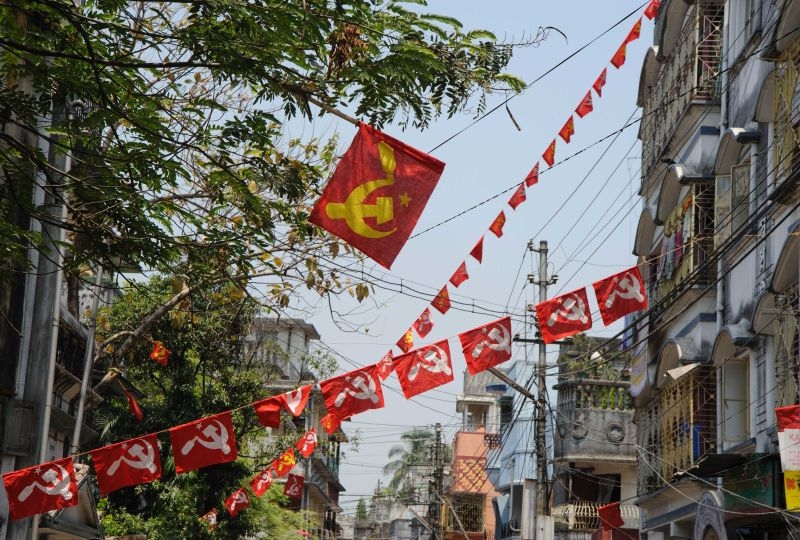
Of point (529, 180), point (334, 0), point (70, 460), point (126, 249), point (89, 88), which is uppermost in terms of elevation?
point (529, 180)

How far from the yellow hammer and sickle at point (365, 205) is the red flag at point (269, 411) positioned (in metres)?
7.68

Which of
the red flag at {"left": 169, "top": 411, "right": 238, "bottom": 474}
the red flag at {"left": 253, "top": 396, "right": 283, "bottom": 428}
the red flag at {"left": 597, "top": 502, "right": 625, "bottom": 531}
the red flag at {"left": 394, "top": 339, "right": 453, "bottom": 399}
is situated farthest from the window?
the red flag at {"left": 597, "top": 502, "right": 625, "bottom": 531}

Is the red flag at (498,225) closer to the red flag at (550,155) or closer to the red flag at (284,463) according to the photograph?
the red flag at (550,155)

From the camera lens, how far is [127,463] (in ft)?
53.3

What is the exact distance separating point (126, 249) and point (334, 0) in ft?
8.93

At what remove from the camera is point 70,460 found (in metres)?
15.1

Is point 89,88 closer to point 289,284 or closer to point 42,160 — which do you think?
point 42,160

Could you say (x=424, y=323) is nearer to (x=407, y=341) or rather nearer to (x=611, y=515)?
(x=407, y=341)

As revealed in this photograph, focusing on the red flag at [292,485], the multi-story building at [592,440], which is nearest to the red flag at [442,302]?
the multi-story building at [592,440]

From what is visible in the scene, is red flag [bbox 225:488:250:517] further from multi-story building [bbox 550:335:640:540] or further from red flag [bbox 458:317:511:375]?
red flag [bbox 458:317:511:375]

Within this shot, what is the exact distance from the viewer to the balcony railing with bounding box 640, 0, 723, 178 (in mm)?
18922

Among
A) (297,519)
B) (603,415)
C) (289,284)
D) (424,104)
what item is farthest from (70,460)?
(297,519)

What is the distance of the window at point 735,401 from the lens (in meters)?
17.2

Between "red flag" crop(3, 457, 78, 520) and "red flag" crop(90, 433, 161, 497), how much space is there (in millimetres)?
755
